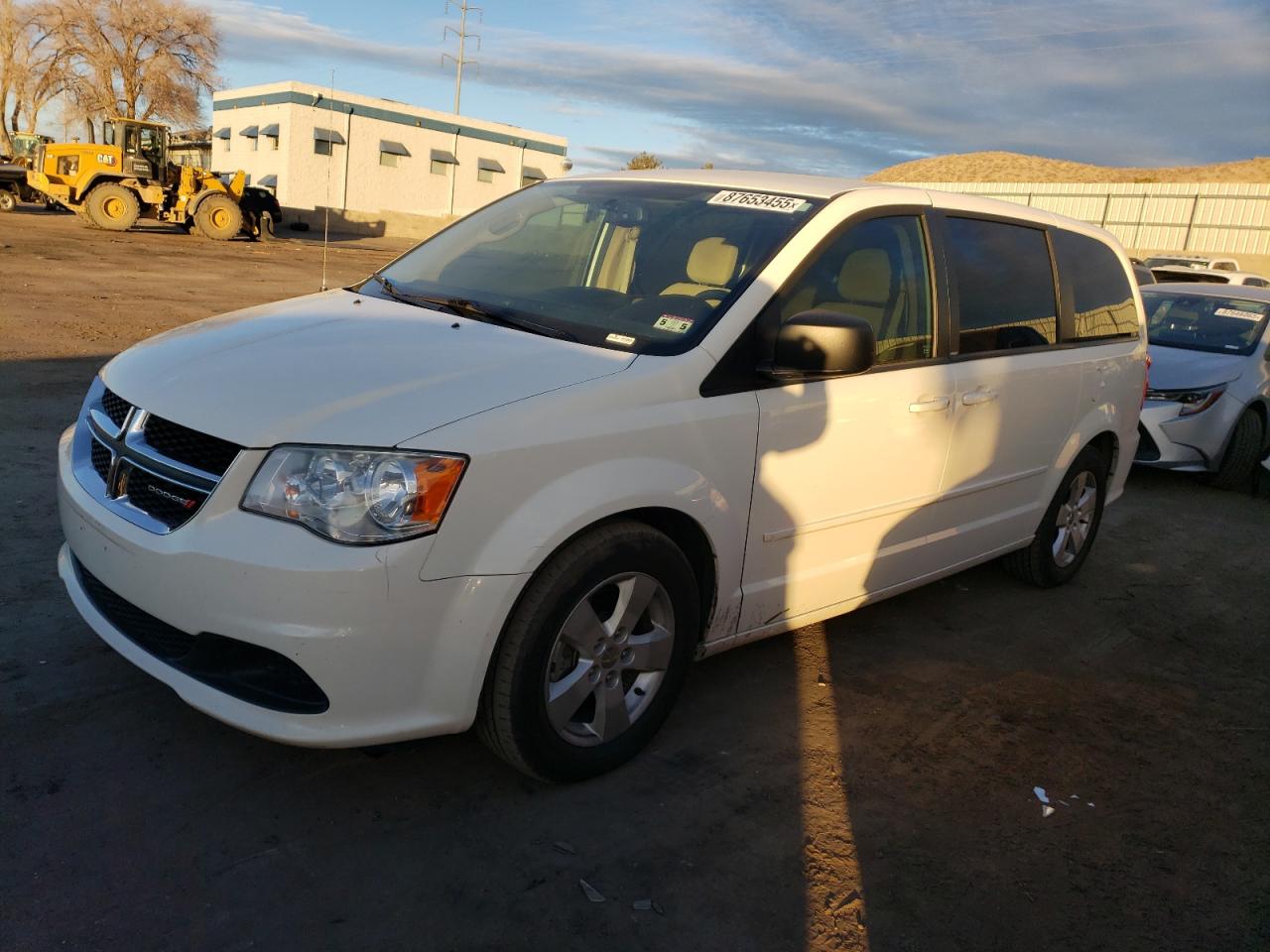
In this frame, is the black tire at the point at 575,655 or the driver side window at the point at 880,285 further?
the driver side window at the point at 880,285

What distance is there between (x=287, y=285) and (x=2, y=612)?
13939mm

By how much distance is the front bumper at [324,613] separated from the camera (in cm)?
250

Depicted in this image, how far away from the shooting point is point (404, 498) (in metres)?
2.56

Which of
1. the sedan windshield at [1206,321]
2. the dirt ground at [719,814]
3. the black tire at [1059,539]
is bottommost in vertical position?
the dirt ground at [719,814]

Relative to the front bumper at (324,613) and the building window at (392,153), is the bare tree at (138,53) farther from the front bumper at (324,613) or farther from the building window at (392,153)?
the front bumper at (324,613)

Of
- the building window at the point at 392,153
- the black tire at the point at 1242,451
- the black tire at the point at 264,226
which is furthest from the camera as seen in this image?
the building window at the point at 392,153

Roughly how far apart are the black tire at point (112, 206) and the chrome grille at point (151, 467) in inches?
964

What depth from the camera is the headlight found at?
100 inches

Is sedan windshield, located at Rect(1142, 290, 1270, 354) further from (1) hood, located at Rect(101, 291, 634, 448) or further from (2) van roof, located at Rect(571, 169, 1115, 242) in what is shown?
(1) hood, located at Rect(101, 291, 634, 448)

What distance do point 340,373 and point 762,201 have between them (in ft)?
5.51

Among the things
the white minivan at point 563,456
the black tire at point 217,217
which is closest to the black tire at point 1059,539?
the white minivan at point 563,456

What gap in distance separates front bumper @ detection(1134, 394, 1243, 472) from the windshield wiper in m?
6.13

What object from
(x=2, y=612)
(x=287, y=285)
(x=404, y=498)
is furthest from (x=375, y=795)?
(x=287, y=285)

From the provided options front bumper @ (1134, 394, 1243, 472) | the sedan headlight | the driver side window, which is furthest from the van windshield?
the sedan headlight
